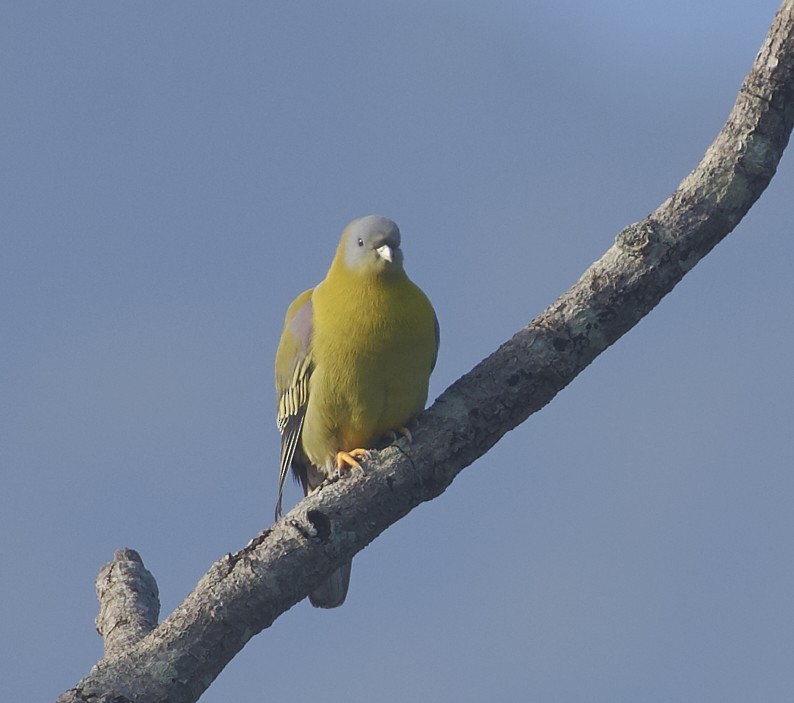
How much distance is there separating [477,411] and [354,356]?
42.4 inches

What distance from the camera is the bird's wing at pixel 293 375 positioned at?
6156 millimetres

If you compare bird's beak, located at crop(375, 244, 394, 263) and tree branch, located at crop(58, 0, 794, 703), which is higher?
bird's beak, located at crop(375, 244, 394, 263)

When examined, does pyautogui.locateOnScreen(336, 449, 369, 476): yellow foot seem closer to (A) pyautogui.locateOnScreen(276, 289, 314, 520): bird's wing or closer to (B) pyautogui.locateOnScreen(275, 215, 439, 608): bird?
(B) pyautogui.locateOnScreen(275, 215, 439, 608): bird

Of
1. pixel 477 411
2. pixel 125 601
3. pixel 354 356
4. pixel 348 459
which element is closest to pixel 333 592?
pixel 348 459

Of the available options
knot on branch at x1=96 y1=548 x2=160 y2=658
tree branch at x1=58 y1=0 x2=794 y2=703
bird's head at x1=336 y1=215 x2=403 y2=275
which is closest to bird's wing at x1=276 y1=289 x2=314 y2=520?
bird's head at x1=336 y1=215 x2=403 y2=275

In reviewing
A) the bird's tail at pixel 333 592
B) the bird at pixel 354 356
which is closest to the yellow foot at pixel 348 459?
the bird at pixel 354 356

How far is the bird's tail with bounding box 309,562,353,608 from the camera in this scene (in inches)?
246

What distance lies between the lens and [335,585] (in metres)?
6.24

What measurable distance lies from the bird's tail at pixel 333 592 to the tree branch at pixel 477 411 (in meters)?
1.28

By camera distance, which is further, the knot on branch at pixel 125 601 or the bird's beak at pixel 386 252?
the bird's beak at pixel 386 252

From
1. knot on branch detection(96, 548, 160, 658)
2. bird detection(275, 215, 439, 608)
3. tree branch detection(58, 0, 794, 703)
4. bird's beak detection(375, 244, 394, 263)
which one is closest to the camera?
Result: tree branch detection(58, 0, 794, 703)

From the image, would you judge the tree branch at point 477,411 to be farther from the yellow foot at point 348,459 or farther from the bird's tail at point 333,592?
the bird's tail at point 333,592

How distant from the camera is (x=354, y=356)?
595 cm

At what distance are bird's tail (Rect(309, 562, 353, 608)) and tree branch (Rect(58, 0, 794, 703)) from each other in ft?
A: 4.20
